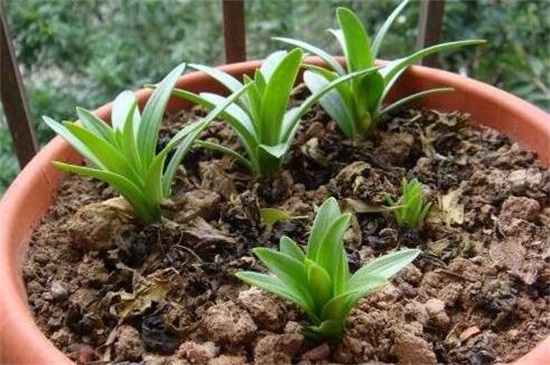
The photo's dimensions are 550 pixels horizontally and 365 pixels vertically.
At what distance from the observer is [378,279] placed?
27.1 inches

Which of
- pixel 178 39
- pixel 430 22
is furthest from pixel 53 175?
pixel 178 39

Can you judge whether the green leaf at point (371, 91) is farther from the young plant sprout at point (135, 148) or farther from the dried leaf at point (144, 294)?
the dried leaf at point (144, 294)

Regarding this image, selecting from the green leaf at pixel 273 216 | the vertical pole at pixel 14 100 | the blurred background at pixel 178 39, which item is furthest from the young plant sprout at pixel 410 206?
the blurred background at pixel 178 39

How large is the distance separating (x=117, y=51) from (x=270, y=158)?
0.74m

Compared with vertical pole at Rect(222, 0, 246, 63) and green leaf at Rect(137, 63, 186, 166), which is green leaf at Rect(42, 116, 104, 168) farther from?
vertical pole at Rect(222, 0, 246, 63)

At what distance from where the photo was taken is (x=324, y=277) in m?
0.71

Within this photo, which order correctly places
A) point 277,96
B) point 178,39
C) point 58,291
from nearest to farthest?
1. point 58,291
2. point 277,96
3. point 178,39

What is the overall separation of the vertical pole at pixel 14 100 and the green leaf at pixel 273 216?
45 centimetres

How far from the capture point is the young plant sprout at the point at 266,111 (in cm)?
90

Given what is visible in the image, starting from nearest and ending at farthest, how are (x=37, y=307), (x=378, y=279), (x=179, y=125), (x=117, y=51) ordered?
(x=378, y=279) → (x=37, y=307) → (x=179, y=125) → (x=117, y=51)

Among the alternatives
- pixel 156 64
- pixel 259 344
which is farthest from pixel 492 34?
pixel 259 344

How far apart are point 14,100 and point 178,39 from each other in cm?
59

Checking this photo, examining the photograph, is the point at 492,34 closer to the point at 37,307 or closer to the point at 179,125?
the point at 179,125

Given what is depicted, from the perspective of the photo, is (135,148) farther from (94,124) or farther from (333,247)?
(333,247)
